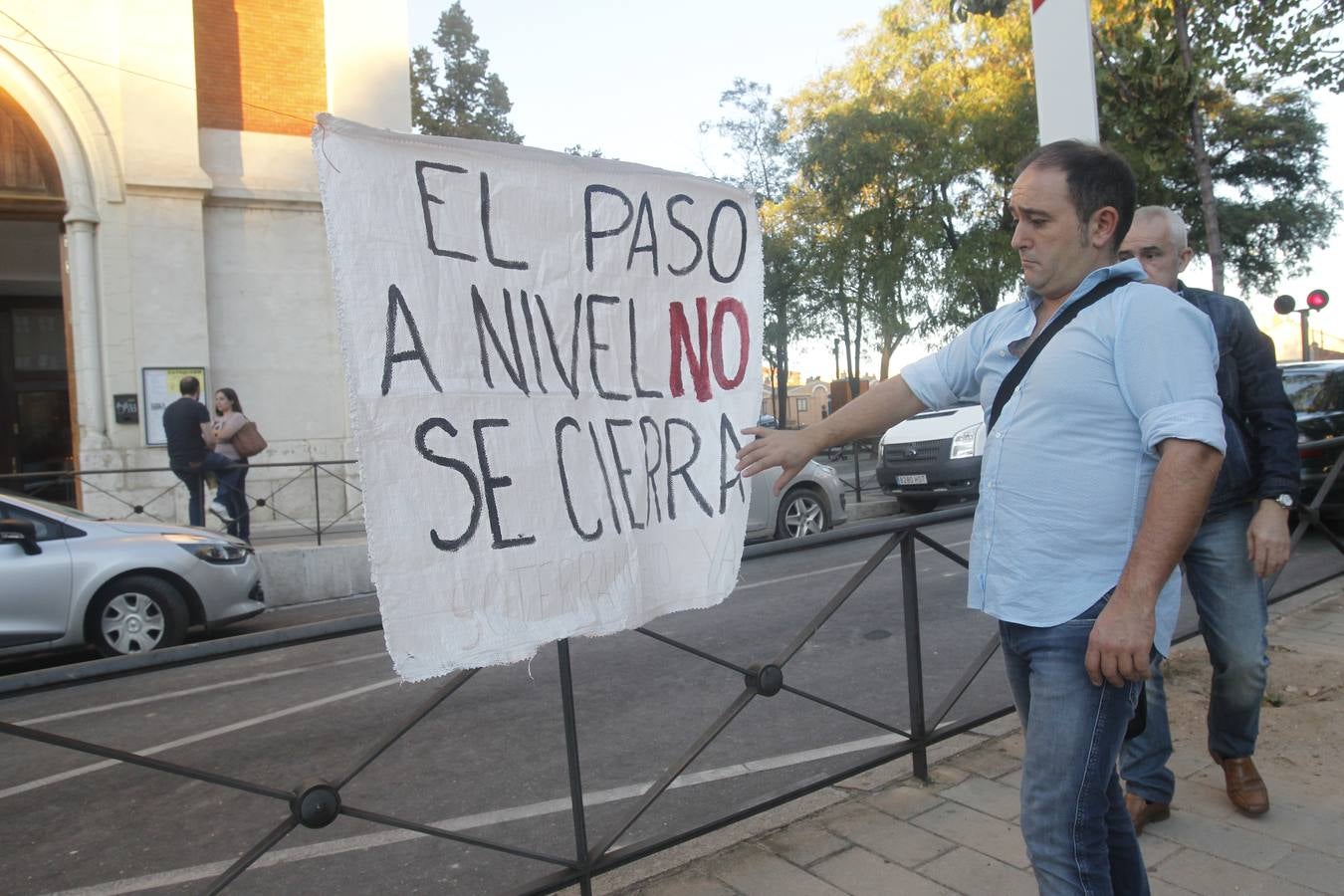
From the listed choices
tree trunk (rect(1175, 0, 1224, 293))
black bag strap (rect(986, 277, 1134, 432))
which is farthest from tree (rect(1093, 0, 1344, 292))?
black bag strap (rect(986, 277, 1134, 432))

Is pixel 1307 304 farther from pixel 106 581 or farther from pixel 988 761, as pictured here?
pixel 106 581

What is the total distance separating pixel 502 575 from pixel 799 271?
26208 millimetres

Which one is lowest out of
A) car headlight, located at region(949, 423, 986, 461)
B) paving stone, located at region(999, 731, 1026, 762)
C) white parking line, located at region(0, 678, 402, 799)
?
white parking line, located at region(0, 678, 402, 799)

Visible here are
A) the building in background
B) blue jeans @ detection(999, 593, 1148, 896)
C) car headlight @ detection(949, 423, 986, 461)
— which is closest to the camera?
blue jeans @ detection(999, 593, 1148, 896)

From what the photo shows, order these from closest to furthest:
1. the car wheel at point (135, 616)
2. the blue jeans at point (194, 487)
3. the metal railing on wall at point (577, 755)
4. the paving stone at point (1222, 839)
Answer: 1. the metal railing on wall at point (577, 755)
2. the paving stone at point (1222, 839)
3. the car wheel at point (135, 616)
4. the blue jeans at point (194, 487)

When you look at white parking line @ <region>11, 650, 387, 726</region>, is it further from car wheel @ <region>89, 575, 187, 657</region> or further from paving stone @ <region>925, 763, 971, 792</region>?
paving stone @ <region>925, 763, 971, 792</region>

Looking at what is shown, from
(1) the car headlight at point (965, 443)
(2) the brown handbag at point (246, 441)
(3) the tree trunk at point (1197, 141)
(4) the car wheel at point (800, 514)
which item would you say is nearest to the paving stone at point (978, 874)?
(4) the car wheel at point (800, 514)

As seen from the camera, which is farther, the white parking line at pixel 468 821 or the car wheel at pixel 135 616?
the car wheel at pixel 135 616

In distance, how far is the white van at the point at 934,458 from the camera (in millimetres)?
12820

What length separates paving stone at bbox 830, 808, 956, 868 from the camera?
9.84ft

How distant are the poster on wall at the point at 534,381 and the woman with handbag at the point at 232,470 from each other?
367 inches

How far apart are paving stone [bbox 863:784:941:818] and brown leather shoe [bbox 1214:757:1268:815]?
Result: 944mm

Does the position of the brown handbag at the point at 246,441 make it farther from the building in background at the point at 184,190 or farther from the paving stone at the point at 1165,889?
the paving stone at the point at 1165,889

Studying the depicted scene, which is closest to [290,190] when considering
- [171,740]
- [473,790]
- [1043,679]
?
[171,740]
